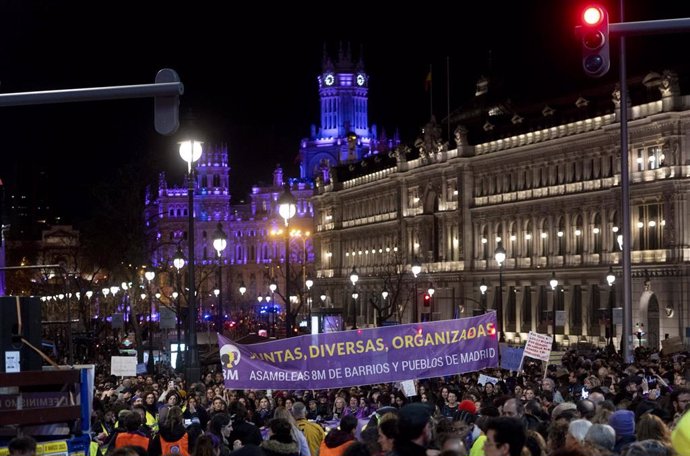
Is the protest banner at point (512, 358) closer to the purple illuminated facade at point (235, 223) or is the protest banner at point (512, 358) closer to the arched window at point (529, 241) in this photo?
the arched window at point (529, 241)

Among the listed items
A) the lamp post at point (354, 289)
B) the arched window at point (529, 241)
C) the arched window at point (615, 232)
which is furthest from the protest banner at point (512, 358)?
the arched window at point (529, 241)

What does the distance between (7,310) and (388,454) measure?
4002 millimetres

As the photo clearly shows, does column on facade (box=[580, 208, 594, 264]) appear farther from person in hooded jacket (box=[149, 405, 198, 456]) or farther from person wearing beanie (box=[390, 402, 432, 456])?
person wearing beanie (box=[390, 402, 432, 456])

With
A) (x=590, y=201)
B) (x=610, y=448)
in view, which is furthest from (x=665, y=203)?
(x=610, y=448)

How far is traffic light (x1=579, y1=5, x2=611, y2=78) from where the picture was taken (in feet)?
45.2

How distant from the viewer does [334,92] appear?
175 metres

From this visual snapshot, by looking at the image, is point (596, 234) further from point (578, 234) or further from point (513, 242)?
point (513, 242)

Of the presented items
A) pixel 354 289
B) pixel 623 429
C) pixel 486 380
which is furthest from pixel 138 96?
pixel 354 289

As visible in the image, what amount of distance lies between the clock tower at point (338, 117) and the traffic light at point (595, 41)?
156 m

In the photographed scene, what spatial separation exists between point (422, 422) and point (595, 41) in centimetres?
558

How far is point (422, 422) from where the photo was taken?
9.66m

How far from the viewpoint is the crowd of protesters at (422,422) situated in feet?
32.1

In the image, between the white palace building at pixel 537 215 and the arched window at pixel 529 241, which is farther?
the arched window at pixel 529 241

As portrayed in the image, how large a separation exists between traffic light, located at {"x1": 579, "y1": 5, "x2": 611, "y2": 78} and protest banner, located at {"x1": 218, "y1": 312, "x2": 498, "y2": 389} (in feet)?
23.3
